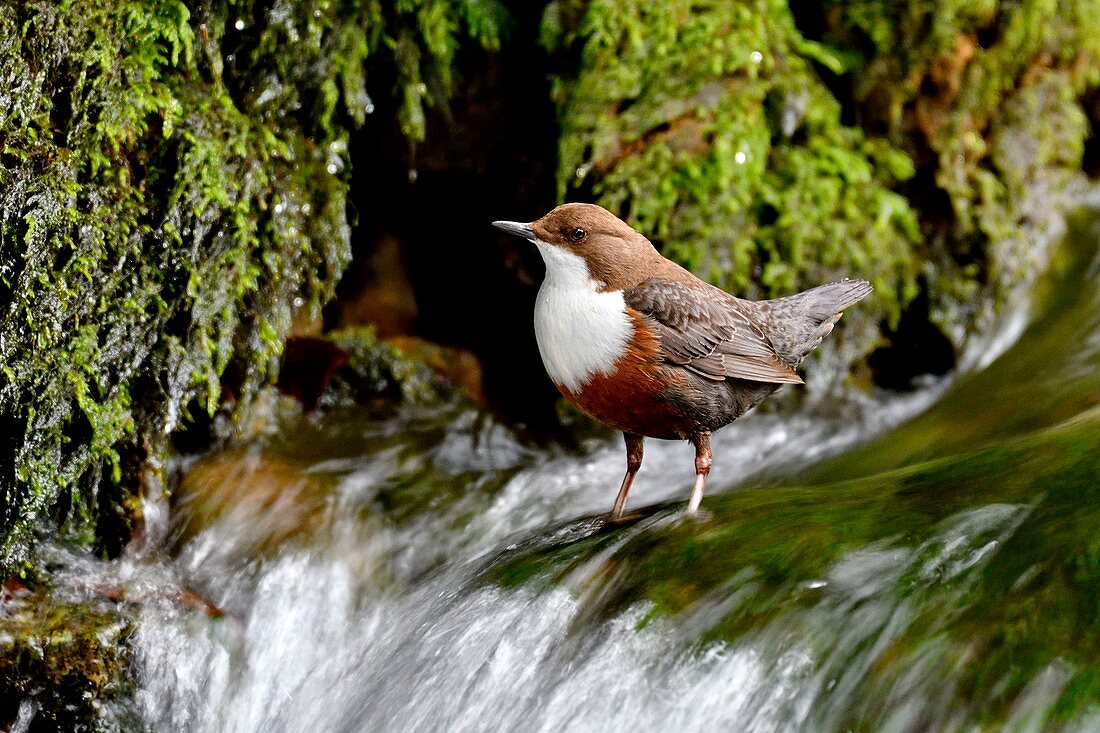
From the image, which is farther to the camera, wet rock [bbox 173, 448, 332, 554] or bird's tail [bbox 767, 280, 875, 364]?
wet rock [bbox 173, 448, 332, 554]

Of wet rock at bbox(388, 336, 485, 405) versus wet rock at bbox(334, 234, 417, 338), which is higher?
wet rock at bbox(334, 234, 417, 338)

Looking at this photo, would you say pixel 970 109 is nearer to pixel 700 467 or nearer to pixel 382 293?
pixel 700 467

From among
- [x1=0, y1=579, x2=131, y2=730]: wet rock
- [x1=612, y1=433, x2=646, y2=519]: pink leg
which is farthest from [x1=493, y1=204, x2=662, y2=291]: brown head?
[x1=0, y1=579, x2=131, y2=730]: wet rock

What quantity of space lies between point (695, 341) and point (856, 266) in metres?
2.08

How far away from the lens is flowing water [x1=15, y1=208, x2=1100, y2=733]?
2594 mm

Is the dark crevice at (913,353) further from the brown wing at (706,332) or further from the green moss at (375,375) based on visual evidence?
the green moss at (375,375)

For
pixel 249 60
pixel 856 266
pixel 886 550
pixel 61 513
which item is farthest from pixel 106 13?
pixel 856 266

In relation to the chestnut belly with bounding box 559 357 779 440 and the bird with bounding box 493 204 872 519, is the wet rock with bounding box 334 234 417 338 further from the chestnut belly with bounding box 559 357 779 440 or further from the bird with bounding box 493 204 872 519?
the chestnut belly with bounding box 559 357 779 440

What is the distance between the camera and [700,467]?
3613 mm

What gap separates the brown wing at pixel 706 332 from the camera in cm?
353

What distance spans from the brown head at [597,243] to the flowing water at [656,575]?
809 mm

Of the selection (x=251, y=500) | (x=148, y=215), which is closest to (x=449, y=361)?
(x=251, y=500)

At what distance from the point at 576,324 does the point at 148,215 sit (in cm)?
166

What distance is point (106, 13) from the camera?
383 centimetres
